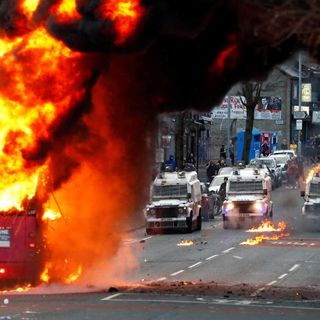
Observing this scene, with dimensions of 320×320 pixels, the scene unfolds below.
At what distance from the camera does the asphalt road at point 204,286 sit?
14.2 metres

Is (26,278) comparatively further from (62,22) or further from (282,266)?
(282,266)

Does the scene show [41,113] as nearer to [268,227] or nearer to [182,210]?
[182,210]

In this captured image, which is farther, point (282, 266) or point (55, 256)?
point (282, 266)

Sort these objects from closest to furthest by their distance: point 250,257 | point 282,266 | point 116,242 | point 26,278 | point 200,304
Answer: point 200,304 < point 26,278 < point 116,242 < point 282,266 < point 250,257

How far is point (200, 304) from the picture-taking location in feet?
49.7

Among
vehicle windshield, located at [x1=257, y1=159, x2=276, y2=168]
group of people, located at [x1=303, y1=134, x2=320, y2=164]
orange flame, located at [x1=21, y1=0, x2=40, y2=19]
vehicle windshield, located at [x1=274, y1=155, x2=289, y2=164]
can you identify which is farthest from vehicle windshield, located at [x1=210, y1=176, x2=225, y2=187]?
orange flame, located at [x1=21, y1=0, x2=40, y2=19]

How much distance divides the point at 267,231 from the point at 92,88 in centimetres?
1936

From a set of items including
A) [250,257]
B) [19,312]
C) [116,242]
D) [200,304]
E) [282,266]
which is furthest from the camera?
[250,257]

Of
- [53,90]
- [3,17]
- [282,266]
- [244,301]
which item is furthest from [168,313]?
[282,266]

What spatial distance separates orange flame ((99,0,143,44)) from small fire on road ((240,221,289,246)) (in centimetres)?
1603

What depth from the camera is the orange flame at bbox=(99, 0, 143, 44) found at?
618 inches

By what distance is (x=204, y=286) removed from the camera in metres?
18.5

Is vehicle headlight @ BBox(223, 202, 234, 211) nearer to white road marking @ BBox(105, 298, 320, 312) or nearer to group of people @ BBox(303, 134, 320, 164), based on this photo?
white road marking @ BBox(105, 298, 320, 312)

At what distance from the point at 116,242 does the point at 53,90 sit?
4.62 m
